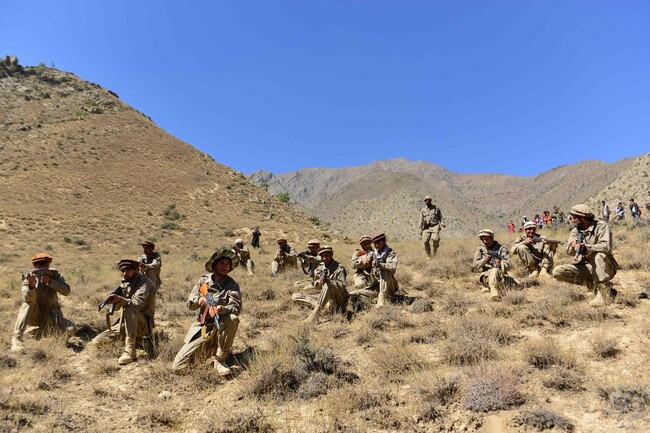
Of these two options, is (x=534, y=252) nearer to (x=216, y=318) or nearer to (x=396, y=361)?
(x=396, y=361)

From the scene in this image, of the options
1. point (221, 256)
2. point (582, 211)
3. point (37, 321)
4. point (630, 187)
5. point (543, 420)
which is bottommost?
point (543, 420)

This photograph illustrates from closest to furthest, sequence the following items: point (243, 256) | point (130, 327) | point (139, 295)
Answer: point (130, 327) → point (139, 295) → point (243, 256)

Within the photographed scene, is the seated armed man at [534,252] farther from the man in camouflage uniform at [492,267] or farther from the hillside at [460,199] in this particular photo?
the hillside at [460,199]

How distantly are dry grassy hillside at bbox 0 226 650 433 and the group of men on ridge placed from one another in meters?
0.29

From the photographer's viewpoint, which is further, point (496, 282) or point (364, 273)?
point (364, 273)

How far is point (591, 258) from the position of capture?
22.1ft

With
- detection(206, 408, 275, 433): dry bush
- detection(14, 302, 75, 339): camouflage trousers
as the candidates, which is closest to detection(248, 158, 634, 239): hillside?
detection(14, 302, 75, 339): camouflage trousers

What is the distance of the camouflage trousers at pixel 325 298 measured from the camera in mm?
7340

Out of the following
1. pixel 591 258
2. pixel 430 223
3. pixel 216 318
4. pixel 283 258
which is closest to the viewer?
pixel 216 318

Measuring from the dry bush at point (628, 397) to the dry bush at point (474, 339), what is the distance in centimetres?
125

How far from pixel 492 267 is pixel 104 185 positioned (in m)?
36.4

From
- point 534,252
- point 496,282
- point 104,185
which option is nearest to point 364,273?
point 496,282

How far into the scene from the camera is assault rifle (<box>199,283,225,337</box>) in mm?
5570

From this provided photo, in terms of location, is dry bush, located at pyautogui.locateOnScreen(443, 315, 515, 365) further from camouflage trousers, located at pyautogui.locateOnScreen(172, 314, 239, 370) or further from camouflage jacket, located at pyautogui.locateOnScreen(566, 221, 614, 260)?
camouflage trousers, located at pyautogui.locateOnScreen(172, 314, 239, 370)
